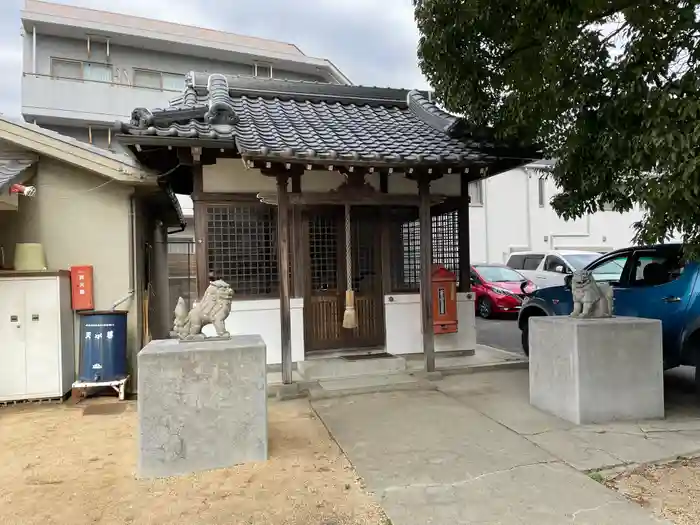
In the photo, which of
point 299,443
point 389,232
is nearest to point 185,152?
point 389,232

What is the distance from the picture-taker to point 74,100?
15961mm

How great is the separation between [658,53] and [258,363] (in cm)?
436

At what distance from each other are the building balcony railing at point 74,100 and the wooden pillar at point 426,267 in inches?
521

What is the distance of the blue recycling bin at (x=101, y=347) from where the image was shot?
6117 millimetres

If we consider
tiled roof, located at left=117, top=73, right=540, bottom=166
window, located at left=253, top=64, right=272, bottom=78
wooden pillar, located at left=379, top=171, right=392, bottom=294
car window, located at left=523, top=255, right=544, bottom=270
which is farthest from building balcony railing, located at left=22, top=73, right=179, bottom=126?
car window, located at left=523, top=255, right=544, bottom=270

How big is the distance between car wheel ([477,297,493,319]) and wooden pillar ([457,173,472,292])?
19.9 ft

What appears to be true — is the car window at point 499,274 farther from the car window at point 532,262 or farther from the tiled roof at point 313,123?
the tiled roof at point 313,123

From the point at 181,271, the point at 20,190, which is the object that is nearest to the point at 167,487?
the point at 20,190

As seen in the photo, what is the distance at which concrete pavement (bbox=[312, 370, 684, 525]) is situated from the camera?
3.16 meters

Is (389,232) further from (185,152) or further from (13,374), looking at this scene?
(13,374)

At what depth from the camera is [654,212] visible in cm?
364

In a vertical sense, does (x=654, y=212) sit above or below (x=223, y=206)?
below

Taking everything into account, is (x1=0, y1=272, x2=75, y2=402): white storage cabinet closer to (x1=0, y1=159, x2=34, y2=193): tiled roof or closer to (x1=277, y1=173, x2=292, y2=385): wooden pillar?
(x1=0, y1=159, x2=34, y2=193): tiled roof

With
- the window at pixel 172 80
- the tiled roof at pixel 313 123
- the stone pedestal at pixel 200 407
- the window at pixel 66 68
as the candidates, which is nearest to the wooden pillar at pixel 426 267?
the tiled roof at pixel 313 123
